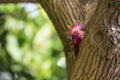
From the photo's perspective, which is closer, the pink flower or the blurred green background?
the pink flower

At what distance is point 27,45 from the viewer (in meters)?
2.44

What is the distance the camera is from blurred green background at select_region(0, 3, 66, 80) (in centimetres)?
212

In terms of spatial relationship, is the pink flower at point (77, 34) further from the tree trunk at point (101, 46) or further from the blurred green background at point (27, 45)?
the blurred green background at point (27, 45)

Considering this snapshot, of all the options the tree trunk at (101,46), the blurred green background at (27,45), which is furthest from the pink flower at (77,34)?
the blurred green background at (27,45)

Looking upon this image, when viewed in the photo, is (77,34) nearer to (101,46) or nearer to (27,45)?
(101,46)

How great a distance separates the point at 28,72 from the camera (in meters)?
2.17

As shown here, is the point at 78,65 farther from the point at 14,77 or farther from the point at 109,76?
the point at 14,77

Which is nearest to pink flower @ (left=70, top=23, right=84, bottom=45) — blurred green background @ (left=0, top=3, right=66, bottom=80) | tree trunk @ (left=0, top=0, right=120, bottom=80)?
tree trunk @ (left=0, top=0, right=120, bottom=80)

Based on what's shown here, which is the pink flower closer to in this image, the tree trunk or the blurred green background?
the tree trunk

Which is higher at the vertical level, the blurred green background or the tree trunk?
the blurred green background

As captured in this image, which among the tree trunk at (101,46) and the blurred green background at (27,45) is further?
the blurred green background at (27,45)

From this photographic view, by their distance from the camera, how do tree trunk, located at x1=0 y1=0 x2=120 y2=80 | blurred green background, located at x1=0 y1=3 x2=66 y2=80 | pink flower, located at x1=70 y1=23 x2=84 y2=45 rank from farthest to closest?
blurred green background, located at x1=0 y1=3 x2=66 y2=80, pink flower, located at x1=70 y1=23 x2=84 y2=45, tree trunk, located at x1=0 y1=0 x2=120 y2=80

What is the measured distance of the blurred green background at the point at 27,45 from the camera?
2119 millimetres

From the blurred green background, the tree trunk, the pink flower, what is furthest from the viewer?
the blurred green background
